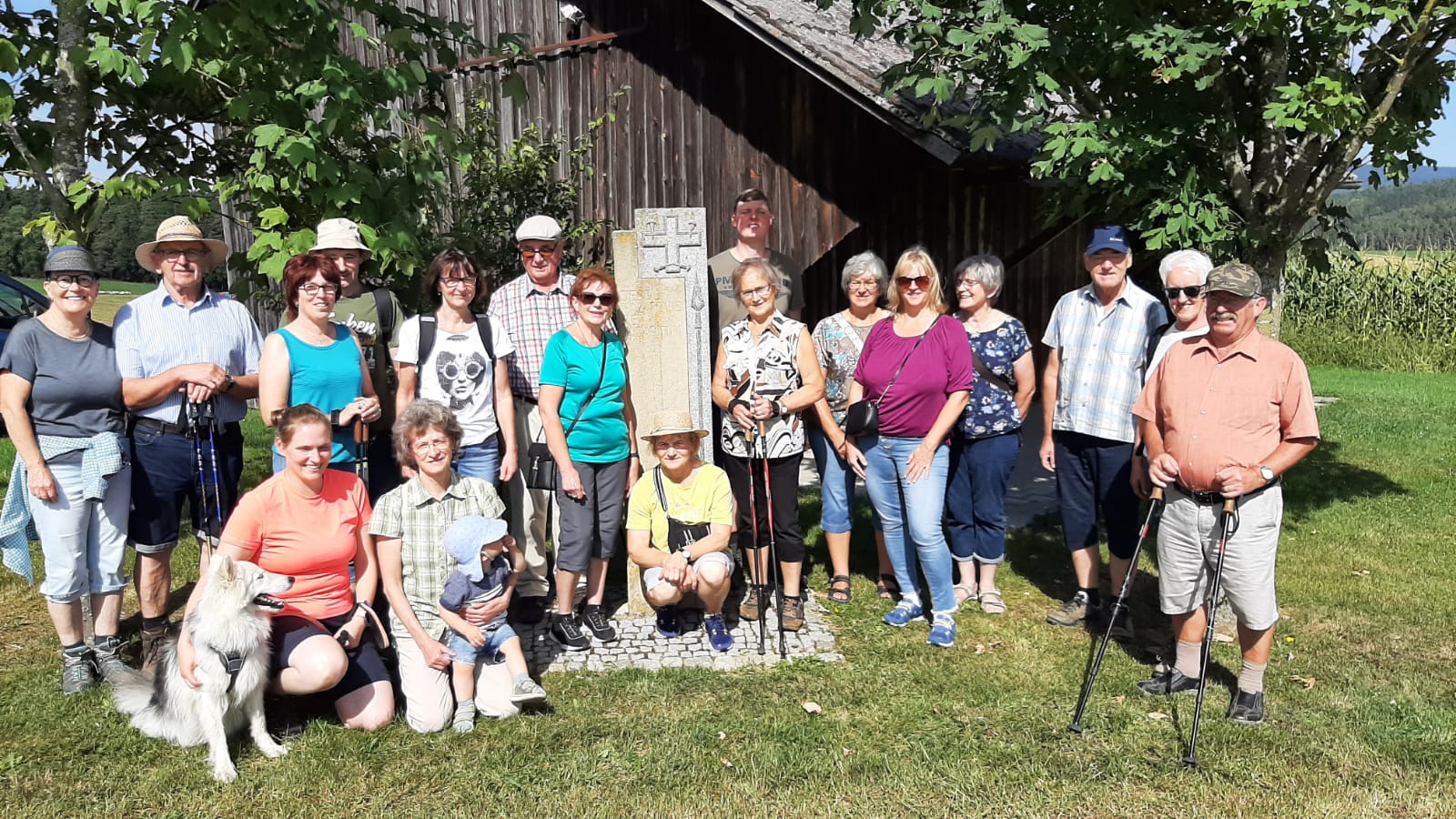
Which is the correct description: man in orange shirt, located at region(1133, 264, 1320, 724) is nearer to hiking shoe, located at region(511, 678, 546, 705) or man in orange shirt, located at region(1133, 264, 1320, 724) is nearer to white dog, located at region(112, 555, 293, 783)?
hiking shoe, located at region(511, 678, 546, 705)

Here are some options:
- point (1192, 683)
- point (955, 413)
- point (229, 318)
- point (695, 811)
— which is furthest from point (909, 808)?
point (229, 318)

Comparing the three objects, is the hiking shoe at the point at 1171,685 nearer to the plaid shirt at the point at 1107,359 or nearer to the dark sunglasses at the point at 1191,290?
the plaid shirt at the point at 1107,359

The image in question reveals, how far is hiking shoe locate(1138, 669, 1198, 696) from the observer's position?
4.66m

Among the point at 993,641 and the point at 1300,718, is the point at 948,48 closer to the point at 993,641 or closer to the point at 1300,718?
the point at 993,641

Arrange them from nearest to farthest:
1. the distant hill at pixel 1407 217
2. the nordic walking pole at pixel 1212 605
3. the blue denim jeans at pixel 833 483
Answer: the nordic walking pole at pixel 1212 605 → the blue denim jeans at pixel 833 483 → the distant hill at pixel 1407 217

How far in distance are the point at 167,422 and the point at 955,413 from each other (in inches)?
143

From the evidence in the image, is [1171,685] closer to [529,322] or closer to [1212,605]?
[1212,605]

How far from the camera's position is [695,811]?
3.80 meters

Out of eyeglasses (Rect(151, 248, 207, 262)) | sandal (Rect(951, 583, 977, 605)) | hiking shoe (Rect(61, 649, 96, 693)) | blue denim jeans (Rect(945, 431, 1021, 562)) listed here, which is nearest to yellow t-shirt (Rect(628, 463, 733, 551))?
blue denim jeans (Rect(945, 431, 1021, 562))

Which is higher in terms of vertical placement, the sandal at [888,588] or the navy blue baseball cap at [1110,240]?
the navy blue baseball cap at [1110,240]

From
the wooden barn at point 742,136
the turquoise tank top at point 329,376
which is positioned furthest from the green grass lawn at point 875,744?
the wooden barn at point 742,136

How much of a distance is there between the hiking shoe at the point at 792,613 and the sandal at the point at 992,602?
3.29ft

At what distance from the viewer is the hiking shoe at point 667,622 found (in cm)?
546

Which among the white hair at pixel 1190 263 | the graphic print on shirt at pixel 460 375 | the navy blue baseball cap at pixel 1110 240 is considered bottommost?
the graphic print on shirt at pixel 460 375
